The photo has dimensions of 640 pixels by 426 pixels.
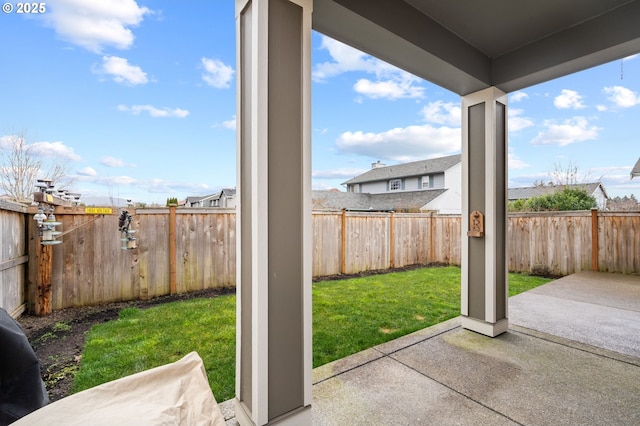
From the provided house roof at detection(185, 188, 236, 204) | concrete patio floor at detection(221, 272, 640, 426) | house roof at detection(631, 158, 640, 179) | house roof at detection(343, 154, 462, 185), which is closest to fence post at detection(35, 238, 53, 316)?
concrete patio floor at detection(221, 272, 640, 426)

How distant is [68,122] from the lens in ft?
11.8

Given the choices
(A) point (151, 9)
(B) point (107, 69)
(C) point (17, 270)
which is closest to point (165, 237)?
(C) point (17, 270)

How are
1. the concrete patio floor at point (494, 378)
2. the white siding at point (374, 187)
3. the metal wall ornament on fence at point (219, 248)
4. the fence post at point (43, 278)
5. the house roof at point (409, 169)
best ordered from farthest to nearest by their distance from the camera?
1. the white siding at point (374, 187)
2. the house roof at point (409, 169)
3. the metal wall ornament on fence at point (219, 248)
4. the fence post at point (43, 278)
5. the concrete patio floor at point (494, 378)

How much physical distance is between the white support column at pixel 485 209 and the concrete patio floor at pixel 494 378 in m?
0.27

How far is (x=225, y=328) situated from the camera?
2.89 m

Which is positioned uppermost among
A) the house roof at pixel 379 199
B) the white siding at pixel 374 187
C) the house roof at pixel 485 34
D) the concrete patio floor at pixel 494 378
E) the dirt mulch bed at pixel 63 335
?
the white siding at pixel 374 187

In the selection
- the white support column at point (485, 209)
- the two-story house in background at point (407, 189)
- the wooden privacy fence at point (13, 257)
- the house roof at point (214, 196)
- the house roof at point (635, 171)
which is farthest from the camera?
the two-story house in background at point (407, 189)

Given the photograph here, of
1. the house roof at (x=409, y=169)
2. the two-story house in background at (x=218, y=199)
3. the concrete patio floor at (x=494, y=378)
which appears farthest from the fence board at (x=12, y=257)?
the house roof at (x=409, y=169)

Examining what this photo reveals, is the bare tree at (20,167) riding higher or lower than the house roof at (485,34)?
lower

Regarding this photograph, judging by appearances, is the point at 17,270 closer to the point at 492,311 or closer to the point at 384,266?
the point at 492,311

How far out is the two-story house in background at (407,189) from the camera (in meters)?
15.2

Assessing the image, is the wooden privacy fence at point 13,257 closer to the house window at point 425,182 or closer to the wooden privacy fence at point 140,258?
the wooden privacy fence at point 140,258

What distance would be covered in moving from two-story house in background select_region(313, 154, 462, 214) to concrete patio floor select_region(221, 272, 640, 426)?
1110 centimetres

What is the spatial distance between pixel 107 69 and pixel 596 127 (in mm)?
13701
